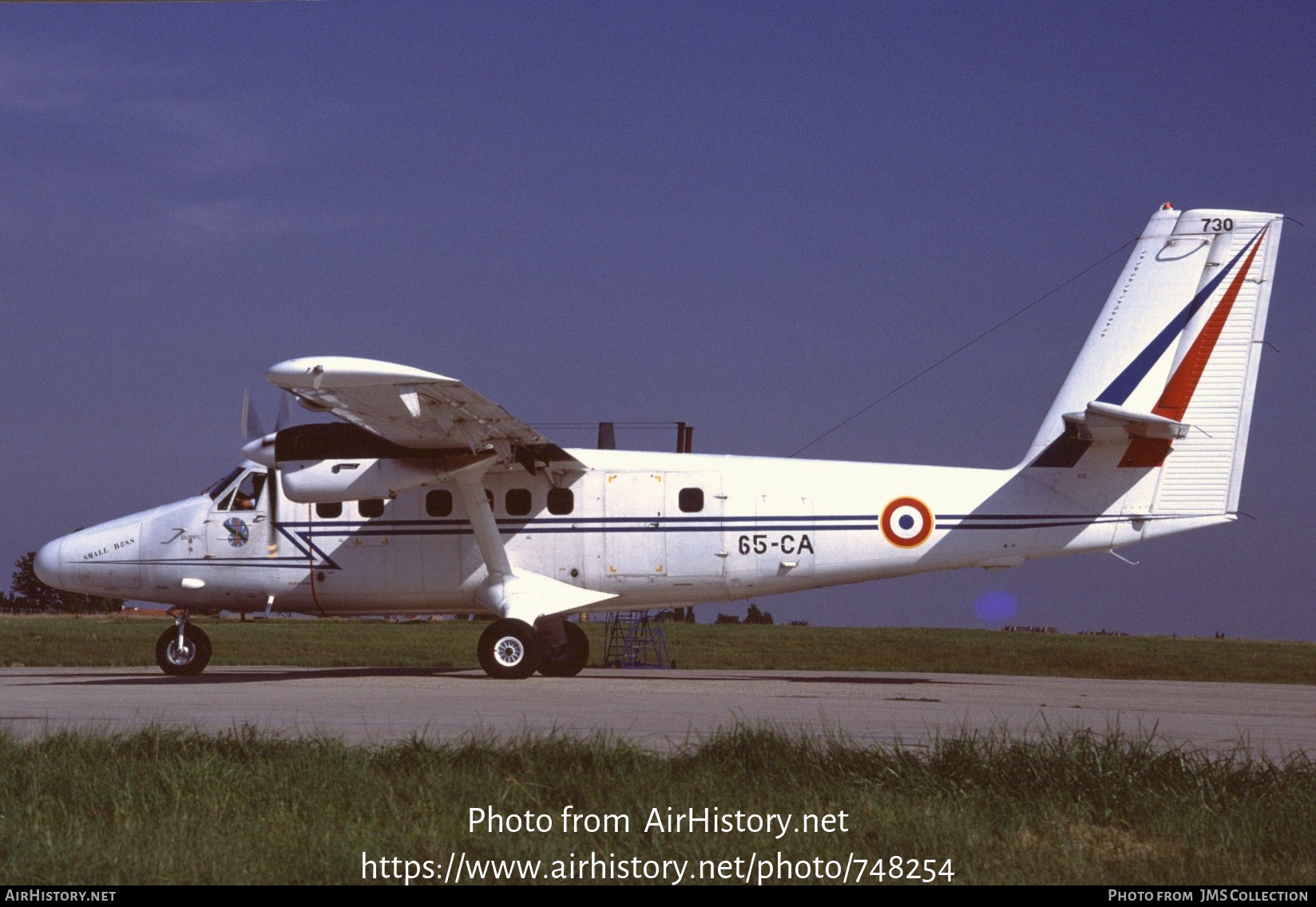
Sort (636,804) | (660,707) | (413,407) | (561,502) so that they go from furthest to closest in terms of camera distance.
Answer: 1. (561,502)
2. (413,407)
3. (660,707)
4. (636,804)

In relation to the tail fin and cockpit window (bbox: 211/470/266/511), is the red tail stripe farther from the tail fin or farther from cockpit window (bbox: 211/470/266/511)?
cockpit window (bbox: 211/470/266/511)

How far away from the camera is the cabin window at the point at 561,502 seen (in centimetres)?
2003

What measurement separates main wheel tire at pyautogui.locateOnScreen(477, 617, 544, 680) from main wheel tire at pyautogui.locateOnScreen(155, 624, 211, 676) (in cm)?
506

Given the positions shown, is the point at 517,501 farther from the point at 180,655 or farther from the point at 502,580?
the point at 180,655

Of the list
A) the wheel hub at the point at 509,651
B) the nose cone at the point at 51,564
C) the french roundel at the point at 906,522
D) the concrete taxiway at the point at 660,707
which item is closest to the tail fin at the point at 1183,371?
the french roundel at the point at 906,522

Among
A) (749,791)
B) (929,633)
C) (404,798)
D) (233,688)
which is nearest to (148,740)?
(404,798)

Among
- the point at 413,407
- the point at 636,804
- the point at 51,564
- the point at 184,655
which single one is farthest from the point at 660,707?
the point at 51,564

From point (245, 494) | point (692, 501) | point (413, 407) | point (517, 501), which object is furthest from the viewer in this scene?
point (245, 494)

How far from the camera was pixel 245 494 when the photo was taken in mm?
21031

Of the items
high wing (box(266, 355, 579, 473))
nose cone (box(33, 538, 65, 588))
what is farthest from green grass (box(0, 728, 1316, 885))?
nose cone (box(33, 538, 65, 588))

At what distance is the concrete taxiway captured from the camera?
37.7ft

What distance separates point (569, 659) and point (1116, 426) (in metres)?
9.10

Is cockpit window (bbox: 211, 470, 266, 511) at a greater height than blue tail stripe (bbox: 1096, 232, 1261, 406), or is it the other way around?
blue tail stripe (bbox: 1096, 232, 1261, 406)

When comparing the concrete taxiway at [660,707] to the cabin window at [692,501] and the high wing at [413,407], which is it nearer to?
the cabin window at [692,501]
